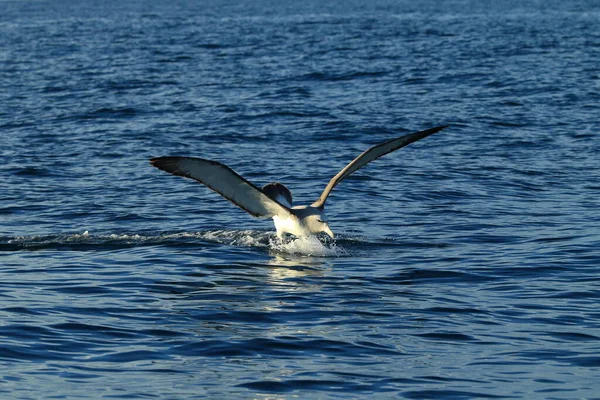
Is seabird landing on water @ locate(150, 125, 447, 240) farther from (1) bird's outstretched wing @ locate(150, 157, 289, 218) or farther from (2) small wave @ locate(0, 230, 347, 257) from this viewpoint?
(2) small wave @ locate(0, 230, 347, 257)

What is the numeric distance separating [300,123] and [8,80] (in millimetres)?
14023

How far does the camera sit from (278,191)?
16578 millimetres

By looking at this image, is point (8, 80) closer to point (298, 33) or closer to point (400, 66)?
point (400, 66)

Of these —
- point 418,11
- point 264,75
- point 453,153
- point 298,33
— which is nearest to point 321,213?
point 453,153

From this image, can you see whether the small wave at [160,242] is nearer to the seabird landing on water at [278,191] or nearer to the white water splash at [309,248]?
the white water splash at [309,248]

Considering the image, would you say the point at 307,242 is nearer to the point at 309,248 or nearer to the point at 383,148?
the point at 309,248

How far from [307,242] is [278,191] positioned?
0.94 m

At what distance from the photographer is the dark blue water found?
36.2 feet

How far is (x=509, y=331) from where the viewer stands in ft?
39.8

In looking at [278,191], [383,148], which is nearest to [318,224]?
[278,191]

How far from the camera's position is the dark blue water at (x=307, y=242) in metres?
11.0

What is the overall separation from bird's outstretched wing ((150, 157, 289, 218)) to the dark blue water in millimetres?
754

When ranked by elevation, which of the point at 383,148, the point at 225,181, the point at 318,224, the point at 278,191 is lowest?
the point at 318,224

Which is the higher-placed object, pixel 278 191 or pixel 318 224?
pixel 278 191
